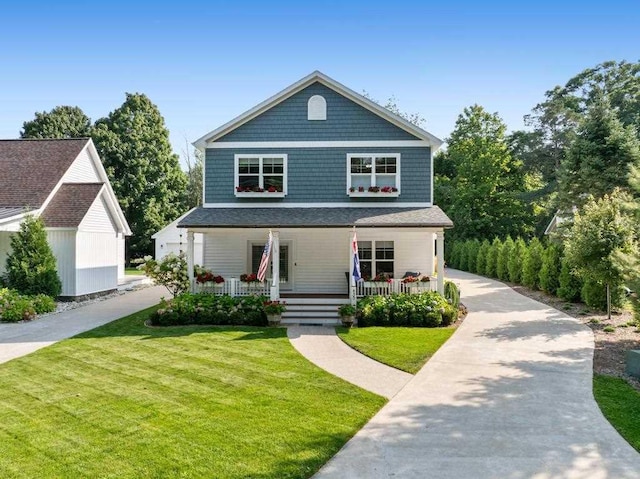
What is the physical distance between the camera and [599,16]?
462 inches

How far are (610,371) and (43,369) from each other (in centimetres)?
1173

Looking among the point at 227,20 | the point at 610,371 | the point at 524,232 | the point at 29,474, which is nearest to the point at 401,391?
the point at 610,371

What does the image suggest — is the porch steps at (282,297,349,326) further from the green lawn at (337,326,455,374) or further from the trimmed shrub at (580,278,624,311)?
the trimmed shrub at (580,278,624,311)

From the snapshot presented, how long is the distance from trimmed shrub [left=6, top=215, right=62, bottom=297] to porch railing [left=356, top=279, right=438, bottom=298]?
39.9 ft

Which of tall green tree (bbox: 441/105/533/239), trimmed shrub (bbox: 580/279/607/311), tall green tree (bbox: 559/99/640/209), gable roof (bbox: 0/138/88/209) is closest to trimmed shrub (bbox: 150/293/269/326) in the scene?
gable roof (bbox: 0/138/88/209)

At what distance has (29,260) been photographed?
1712cm

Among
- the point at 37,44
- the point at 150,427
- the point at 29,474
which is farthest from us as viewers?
the point at 37,44

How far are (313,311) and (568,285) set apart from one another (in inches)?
404

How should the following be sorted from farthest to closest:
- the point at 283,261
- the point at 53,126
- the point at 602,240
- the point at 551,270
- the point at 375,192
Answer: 1. the point at 53,126
2. the point at 551,270
3. the point at 283,261
4. the point at 375,192
5. the point at 602,240

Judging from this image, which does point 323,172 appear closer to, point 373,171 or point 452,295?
point 373,171

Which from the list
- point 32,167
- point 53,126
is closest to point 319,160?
point 32,167

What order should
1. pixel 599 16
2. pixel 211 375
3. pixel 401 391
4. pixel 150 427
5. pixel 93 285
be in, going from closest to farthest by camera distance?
1. pixel 150 427
2. pixel 401 391
3. pixel 211 375
4. pixel 599 16
5. pixel 93 285

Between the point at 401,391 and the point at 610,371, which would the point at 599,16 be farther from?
the point at 401,391

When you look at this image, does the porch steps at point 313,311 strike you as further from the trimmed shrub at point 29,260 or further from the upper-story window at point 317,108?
the trimmed shrub at point 29,260
